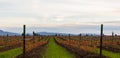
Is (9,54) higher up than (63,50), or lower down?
higher up

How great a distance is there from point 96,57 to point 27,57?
754 centimetres

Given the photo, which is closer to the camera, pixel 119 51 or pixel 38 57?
pixel 38 57

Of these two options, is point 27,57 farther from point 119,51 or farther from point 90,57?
point 119,51

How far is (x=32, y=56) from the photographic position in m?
33.2

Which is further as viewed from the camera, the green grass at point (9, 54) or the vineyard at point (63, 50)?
the green grass at point (9, 54)

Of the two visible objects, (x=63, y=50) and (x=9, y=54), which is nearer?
(x=9, y=54)

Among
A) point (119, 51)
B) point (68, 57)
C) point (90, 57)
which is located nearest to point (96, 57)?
point (90, 57)

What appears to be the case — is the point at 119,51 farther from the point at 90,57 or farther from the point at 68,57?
the point at 90,57

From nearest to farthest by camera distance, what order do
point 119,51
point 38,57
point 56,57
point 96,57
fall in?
point 96,57
point 38,57
point 56,57
point 119,51

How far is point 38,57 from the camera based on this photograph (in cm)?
3388

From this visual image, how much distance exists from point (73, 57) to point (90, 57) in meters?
6.03

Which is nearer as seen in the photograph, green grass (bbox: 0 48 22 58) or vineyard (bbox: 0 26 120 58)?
vineyard (bbox: 0 26 120 58)

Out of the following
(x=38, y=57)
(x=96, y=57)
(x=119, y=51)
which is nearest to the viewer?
(x=96, y=57)

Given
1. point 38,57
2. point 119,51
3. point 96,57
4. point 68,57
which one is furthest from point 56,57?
point 119,51
